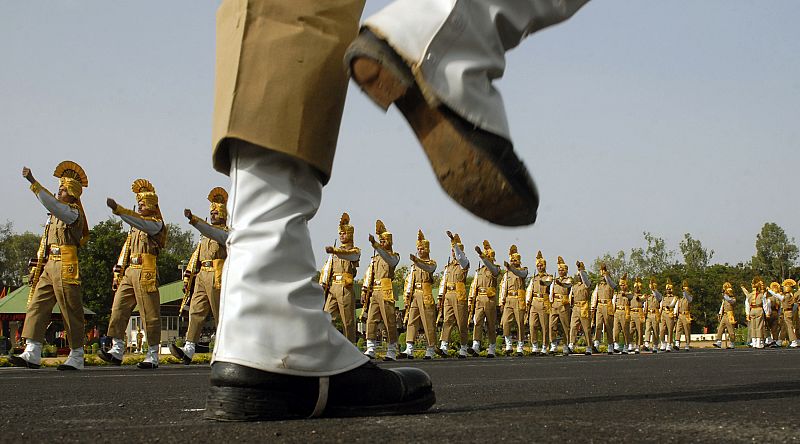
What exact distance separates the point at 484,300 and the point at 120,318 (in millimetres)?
12028

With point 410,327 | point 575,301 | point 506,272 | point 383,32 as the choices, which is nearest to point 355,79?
point 383,32

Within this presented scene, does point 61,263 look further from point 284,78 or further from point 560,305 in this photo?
point 560,305

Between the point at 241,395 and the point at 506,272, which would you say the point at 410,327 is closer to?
the point at 506,272

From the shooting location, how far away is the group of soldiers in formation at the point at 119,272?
1020 centimetres

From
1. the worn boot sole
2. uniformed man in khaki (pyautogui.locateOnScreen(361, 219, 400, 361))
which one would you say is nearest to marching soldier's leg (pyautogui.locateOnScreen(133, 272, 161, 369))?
uniformed man in khaki (pyautogui.locateOnScreen(361, 219, 400, 361))

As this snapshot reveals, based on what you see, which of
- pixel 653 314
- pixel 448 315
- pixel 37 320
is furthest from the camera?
pixel 653 314

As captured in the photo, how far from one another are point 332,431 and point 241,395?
0.27m

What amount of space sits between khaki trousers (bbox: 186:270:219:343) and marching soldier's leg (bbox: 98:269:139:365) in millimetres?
1199

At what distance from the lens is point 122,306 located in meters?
12.0

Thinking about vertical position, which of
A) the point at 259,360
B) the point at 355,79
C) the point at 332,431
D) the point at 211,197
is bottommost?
the point at 332,431

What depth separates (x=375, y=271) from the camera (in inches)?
725

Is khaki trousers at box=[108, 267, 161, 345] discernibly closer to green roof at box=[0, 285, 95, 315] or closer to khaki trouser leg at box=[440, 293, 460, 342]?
khaki trouser leg at box=[440, 293, 460, 342]

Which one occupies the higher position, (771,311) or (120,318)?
(771,311)

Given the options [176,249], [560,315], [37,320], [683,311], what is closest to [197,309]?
[37,320]
